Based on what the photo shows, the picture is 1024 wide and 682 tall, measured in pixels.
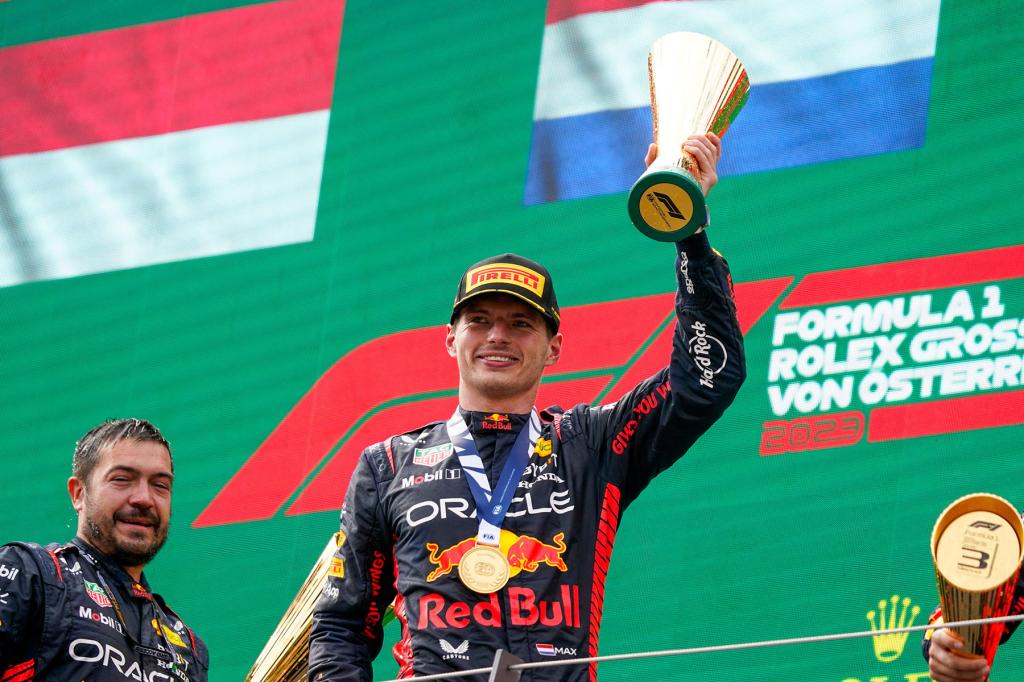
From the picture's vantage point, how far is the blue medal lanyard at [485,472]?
2305mm

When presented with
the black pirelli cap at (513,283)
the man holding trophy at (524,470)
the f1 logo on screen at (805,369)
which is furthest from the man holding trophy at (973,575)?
the f1 logo on screen at (805,369)

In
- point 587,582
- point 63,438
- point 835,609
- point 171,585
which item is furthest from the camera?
point 63,438

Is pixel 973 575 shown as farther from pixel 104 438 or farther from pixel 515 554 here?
pixel 104 438

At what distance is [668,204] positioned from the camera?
2.24 meters

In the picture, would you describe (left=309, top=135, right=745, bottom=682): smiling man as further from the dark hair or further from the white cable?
the dark hair

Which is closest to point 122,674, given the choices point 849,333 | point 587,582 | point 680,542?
point 587,582

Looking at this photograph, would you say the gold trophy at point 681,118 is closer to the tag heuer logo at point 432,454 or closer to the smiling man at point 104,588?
the tag heuer logo at point 432,454

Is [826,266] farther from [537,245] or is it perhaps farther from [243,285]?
[243,285]

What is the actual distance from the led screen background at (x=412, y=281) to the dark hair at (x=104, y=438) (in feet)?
4.45

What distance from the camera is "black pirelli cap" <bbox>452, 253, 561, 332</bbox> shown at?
8.04 feet

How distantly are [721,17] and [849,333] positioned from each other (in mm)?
929

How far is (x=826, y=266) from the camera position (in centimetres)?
374

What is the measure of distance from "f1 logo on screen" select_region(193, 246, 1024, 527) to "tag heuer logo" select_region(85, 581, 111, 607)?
1549mm

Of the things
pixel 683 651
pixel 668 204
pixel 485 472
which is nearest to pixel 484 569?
pixel 485 472
